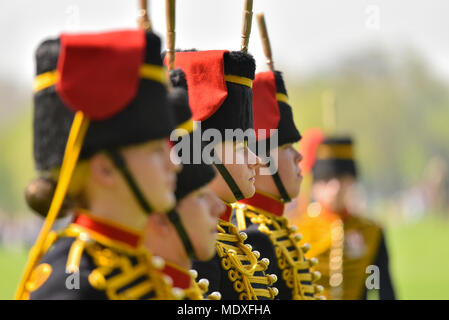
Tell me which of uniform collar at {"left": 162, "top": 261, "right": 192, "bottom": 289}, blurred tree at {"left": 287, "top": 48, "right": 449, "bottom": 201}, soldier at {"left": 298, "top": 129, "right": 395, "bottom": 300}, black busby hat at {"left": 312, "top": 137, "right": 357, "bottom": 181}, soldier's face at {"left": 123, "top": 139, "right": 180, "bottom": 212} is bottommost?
blurred tree at {"left": 287, "top": 48, "right": 449, "bottom": 201}

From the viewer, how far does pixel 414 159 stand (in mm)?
57000

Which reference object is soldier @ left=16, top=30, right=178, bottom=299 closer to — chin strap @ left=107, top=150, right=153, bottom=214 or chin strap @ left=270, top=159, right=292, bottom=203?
chin strap @ left=107, top=150, right=153, bottom=214

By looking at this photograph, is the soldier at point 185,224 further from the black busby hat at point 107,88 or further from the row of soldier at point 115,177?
the black busby hat at point 107,88

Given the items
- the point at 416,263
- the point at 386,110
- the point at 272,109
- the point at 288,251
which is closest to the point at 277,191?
the point at 288,251

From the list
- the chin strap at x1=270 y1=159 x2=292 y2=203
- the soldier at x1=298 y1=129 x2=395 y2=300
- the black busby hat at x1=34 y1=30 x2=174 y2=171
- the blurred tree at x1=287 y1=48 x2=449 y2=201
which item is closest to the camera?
the black busby hat at x1=34 y1=30 x2=174 y2=171

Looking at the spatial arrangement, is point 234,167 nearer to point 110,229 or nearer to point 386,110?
point 110,229

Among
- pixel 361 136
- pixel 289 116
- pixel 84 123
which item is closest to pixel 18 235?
pixel 361 136

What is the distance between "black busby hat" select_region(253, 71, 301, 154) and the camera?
6.39m

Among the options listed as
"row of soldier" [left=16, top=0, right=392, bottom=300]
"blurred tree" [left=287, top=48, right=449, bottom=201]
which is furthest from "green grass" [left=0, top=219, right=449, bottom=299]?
"blurred tree" [left=287, top=48, right=449, bottom=201]

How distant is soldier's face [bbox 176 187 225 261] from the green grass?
10127mm

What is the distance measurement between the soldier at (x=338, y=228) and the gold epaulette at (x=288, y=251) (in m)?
3.05

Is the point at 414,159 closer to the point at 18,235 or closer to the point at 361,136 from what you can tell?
the point at 361,136

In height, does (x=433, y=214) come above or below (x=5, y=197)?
above

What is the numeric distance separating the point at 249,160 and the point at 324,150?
4.98 metres
